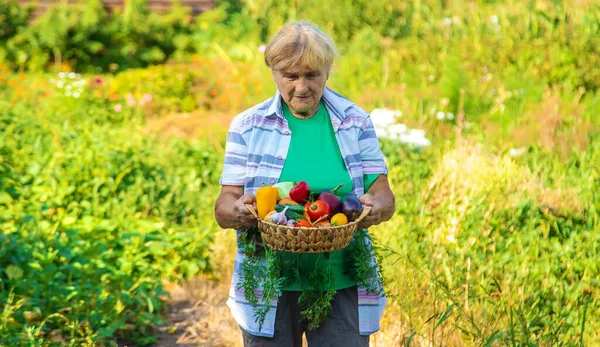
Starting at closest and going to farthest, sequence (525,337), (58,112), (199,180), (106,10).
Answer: (525,337)
(199,180)
(58,112)
(106,10)

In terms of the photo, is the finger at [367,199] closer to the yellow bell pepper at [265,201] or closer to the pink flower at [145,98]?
the yellow bell pepper at [265,201]

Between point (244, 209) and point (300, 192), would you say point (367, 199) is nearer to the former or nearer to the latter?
point (300, 192)

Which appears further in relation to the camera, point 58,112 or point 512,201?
point 58,112

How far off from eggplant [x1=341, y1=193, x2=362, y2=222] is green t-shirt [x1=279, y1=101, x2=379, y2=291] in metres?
0.16

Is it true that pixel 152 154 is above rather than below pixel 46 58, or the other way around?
below

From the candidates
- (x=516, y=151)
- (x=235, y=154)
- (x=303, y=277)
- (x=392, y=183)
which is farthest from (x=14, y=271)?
(x=516, y=151)

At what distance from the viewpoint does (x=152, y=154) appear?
6215 mm

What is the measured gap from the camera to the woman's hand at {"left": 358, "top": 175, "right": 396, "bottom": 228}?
2.55m

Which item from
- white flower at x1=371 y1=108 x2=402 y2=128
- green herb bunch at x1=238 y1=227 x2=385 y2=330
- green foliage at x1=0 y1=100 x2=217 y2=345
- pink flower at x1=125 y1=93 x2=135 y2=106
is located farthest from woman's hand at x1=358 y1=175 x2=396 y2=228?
pink flower at x1=125 y1=93 x2=135 y2=106

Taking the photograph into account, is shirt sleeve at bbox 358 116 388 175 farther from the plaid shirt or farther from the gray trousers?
the gray trousers

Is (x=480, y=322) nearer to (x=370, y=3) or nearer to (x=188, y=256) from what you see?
(x=188, y=256)

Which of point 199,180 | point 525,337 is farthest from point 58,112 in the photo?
point 525,337

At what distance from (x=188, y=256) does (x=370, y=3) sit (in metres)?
6.41

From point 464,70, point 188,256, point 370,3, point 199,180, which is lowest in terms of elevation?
point 188,256
